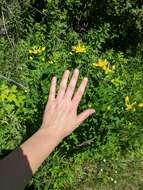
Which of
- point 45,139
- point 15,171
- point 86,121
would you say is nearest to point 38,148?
point 45,139

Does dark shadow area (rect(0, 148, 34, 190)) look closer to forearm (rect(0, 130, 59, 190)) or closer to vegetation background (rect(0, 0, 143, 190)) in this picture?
forearm (rect(0, 130, 59, 190))

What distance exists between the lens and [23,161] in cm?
133

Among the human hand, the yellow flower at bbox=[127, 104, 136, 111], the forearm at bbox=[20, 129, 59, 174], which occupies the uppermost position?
the human hand

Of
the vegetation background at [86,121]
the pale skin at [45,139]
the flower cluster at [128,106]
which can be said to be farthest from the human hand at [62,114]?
the flower cluster at [128,106]

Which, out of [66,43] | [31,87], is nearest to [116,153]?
[31,87]

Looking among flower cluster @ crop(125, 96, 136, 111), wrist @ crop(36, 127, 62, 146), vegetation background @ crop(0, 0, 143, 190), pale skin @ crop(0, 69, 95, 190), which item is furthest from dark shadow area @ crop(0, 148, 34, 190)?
flower cluster @ crop(125, 96, 136, 111)

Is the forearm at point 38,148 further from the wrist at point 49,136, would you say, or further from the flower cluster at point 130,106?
the flower cluster at point 130,106

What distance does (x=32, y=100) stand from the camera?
3717 millimetres

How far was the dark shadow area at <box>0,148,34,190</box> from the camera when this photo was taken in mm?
1279

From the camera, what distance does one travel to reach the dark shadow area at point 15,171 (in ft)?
4.20

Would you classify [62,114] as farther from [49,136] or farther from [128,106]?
[128,106]

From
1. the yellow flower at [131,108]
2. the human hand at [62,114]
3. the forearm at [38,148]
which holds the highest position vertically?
the human hand at [62,114]

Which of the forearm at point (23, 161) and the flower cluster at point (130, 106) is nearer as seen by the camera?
the forearm at point (23, 161)

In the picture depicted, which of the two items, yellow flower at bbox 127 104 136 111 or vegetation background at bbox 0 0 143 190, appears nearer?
vegetation background at bbox 0 0 143 190
